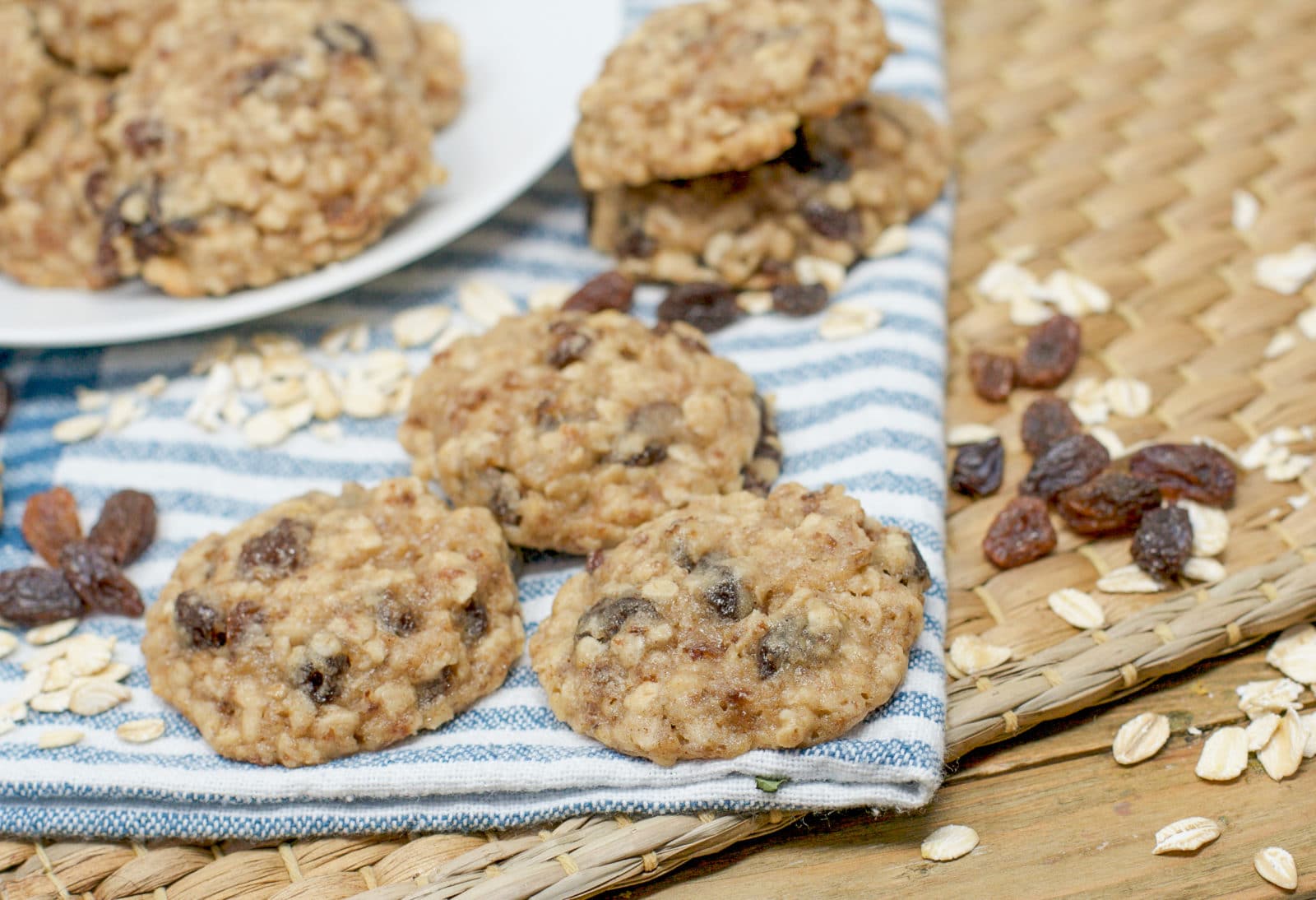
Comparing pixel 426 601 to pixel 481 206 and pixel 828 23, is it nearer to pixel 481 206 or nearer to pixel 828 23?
pixel 481 206

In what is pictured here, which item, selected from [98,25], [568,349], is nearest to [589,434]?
[568,349]

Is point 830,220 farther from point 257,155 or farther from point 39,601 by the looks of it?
point 39,601

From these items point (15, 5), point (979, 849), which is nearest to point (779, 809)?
point (979, 849)

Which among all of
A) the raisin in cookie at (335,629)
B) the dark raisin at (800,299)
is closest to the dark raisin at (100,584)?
the raisin in cookie at (335,629)

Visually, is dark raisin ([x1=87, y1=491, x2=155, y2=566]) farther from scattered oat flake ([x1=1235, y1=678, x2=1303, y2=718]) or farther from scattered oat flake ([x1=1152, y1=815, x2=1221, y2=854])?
scattered oat flake ([x1=1235, y1=678, x2=1303, y2=718])

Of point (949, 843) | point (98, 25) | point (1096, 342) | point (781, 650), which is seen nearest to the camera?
point (781, 650)
